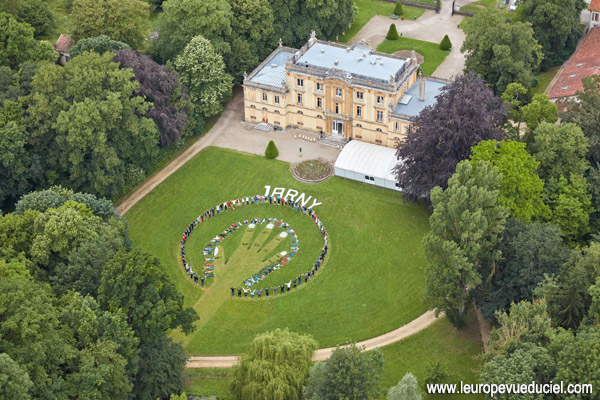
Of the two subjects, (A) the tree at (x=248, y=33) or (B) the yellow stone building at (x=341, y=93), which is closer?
(B) the yellow stone building at (x=341, y=93)

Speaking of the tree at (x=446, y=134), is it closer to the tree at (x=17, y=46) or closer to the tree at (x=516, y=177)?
the tree at (x=516, y=177)

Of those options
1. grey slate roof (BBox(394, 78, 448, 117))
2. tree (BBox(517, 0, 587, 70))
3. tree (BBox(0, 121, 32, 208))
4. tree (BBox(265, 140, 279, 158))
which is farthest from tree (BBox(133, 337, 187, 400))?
tree (BBox(517, 0, 587, 70))

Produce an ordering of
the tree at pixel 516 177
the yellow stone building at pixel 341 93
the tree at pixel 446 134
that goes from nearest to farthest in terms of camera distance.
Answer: the tree at pixel 516 177 → the tree at pixel 446 134 → the yellow stone building at pixel 341 93

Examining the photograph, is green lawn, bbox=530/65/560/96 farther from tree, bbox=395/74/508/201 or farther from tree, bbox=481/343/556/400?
tree, bbox=481/343/556/400

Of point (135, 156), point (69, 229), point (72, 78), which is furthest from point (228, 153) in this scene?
point (69, 229)

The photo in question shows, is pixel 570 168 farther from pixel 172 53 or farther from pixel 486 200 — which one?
pixel 172 53

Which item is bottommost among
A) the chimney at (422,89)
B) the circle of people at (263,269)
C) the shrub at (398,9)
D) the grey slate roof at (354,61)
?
the circle of people at (263,269)

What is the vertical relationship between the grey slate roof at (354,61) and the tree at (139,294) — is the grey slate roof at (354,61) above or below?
above

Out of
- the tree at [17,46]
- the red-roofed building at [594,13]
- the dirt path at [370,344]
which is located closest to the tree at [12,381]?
the dirt path at [370,344]
